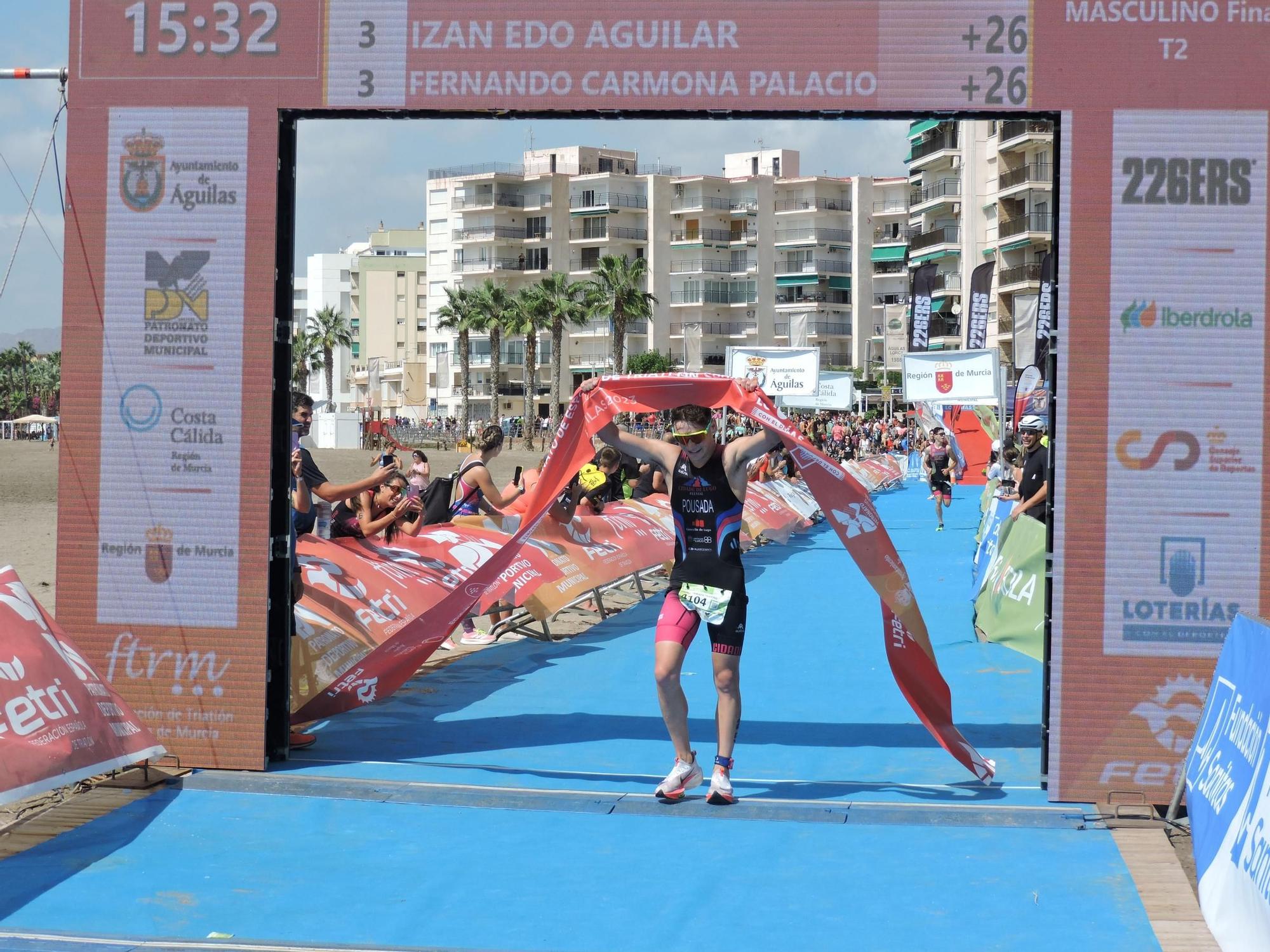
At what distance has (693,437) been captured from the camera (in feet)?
23.6

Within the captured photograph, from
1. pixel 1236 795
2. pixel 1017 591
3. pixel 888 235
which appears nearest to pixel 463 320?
pixel 888 235

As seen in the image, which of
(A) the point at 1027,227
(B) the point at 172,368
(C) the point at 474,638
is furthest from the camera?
(A) the point at 1027,227

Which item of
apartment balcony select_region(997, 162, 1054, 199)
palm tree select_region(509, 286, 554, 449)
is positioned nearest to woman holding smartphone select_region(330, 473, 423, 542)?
apartment balcony select_region(997, 162, 1054, 199)

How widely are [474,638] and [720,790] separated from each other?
611cm

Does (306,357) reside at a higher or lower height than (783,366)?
higher

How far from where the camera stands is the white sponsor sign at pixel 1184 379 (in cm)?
714

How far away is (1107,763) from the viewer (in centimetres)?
720

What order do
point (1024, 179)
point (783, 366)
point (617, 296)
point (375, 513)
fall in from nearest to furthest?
point (375, 513) → point (783, 366) → point (1024, 179) → point (617, 296)

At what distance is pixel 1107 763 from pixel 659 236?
10005cm

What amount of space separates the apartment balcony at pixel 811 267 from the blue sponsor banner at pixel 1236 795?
4124 inches

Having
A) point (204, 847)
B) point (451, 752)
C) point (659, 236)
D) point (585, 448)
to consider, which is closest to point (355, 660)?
point (451, 752)

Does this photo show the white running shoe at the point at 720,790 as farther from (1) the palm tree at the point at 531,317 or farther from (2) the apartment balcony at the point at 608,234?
(2) the apartment balcony at the point at 608,234

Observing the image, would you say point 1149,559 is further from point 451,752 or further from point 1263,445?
point 451,752

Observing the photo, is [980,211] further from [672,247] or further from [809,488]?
[809,488]
